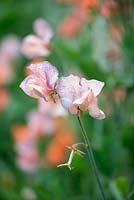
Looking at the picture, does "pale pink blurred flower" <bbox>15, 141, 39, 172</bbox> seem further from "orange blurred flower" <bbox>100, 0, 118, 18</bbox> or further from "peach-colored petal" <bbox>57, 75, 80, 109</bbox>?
"peach-colored petal" <bbox>57, 75, 80, 109</bbox>

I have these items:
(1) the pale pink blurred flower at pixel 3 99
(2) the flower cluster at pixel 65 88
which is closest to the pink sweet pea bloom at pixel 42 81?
(2) the flower cluster at pixel 65 88

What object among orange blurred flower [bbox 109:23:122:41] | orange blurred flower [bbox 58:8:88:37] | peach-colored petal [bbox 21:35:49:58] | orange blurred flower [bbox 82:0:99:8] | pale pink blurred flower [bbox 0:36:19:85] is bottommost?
pale pink blurred flower [bbox 0:36:19:85]

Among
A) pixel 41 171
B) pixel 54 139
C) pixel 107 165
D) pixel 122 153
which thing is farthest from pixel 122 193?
pixel 54 139

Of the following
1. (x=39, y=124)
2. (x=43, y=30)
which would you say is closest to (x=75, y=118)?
(x=39, y=124)

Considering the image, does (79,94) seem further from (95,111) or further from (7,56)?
(7,56)

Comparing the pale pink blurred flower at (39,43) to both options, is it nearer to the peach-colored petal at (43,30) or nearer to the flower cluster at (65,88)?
the peach-colored petal at (43,30)

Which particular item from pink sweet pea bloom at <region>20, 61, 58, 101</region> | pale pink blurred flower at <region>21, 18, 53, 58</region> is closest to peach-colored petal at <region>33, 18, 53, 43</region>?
pale pink blurred flower at <region>21, 18, 53, 58</region>

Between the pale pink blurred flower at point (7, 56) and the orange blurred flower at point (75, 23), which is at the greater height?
the orange blurred flower at point (75, 23)

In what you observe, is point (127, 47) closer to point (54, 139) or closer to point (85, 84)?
point (85, 84)

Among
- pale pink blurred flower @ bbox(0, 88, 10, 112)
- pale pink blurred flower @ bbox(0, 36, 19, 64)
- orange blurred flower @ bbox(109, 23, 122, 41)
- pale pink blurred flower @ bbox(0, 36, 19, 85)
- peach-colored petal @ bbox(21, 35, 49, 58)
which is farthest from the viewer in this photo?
pale pink blurred flower @ bbox(0, 36, 19, 64)
